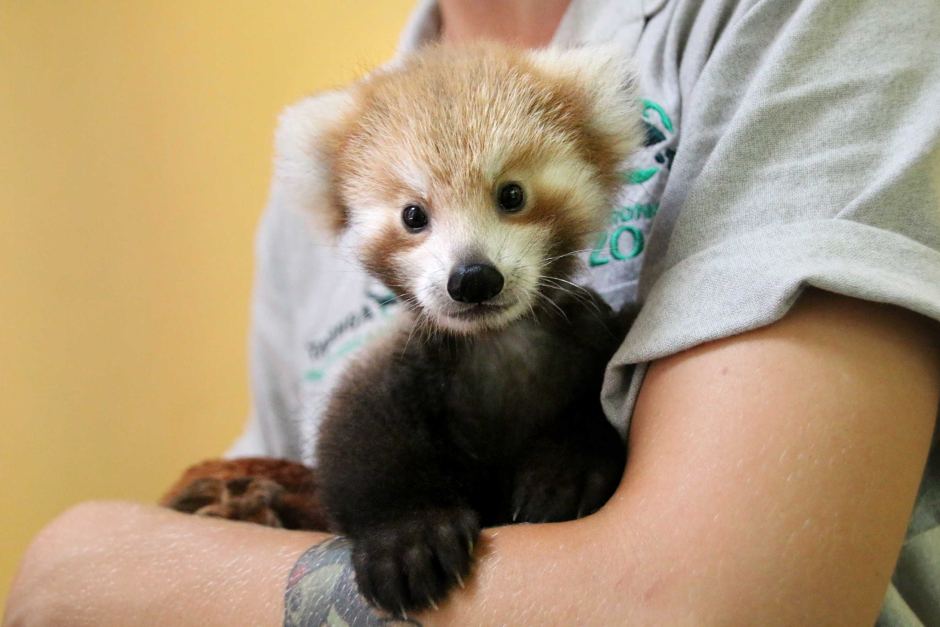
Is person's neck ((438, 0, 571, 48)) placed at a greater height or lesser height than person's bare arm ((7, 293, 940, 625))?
greater

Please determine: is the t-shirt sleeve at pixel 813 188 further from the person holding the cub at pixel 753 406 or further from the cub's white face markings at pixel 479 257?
the cub's white face markings at pixel 479 257

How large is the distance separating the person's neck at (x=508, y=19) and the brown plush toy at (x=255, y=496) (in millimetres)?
897

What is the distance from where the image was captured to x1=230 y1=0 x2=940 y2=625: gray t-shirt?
751 mm

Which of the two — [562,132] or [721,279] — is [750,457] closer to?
[721,279]

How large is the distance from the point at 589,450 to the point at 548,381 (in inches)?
5.7

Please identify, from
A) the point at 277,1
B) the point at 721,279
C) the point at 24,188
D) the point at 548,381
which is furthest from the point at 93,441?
the point at 721,279

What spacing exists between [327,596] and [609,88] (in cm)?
80

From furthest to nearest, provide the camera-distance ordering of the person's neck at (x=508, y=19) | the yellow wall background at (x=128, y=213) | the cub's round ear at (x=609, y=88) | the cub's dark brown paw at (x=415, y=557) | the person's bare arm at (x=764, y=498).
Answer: the yellow wall background at (x=128, y=213)
the person's neck at (x=508, y=19)
the cub's round ear at (x=609, y=88)
the cub's dark brown paw at (x=415, y=557)
the person's bare arm at (x=764, y=498)

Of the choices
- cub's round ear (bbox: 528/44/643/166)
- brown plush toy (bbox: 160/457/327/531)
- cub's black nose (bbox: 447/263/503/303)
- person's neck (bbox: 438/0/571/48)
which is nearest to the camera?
cub's black nose (bbox: 447/263/503/303)

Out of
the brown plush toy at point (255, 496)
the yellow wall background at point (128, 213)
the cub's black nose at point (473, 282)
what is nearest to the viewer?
the cub's black nose at point (473, 282)

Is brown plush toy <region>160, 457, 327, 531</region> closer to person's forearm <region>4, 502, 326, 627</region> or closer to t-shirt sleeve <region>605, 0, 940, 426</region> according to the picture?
person's forearm <region>4, 502, 326, 627</region>

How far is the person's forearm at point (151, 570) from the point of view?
2.89ft

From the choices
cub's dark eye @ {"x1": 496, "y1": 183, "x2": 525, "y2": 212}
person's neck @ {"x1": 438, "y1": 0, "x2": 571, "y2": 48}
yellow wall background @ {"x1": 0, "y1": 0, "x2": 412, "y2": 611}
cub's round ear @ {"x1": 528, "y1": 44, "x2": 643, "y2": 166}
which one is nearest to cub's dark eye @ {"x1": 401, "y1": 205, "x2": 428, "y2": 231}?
cub's dark eye @ {"x1": 496, "y1": 183, "x2": 525, "y2": 212}

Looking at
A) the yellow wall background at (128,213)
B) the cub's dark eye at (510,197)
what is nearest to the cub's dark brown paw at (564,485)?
the cub's dark eye at (510,197)
